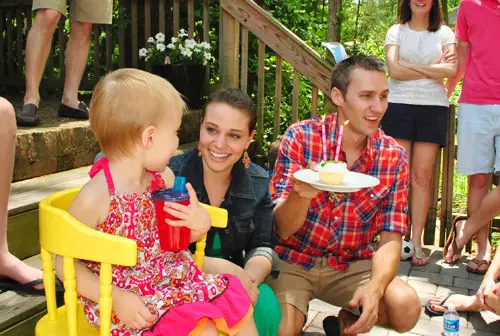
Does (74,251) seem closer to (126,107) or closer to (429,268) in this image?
(126,107)

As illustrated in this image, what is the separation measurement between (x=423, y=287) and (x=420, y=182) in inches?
33.6

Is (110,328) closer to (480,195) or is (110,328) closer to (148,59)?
(480,195)

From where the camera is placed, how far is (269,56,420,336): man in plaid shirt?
280cm

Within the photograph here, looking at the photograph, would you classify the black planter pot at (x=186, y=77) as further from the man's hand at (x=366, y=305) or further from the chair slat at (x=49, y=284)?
the chair slat at (x=49, y=284)

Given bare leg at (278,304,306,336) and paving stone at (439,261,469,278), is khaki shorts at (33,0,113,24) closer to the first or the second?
bare leg at (278,304,306,336)

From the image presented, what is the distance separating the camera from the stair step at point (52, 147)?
3367 millimetres

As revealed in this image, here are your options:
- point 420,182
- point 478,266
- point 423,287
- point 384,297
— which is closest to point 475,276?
point 478,266

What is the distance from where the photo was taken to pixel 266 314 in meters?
2.39

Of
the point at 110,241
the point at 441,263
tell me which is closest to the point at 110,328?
the point at 110,241

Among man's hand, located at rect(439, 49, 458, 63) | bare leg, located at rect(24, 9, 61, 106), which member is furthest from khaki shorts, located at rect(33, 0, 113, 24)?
man's hand, located at rect(439, 49, 458, 63)

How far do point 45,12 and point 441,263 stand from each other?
323 centimetres

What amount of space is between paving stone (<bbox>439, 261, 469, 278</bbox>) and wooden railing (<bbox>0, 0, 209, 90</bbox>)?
291cm

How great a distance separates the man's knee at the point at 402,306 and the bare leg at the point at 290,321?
0.40 metres

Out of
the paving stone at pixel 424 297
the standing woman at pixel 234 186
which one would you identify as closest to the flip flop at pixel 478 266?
the paving stone at pixel 424 297
